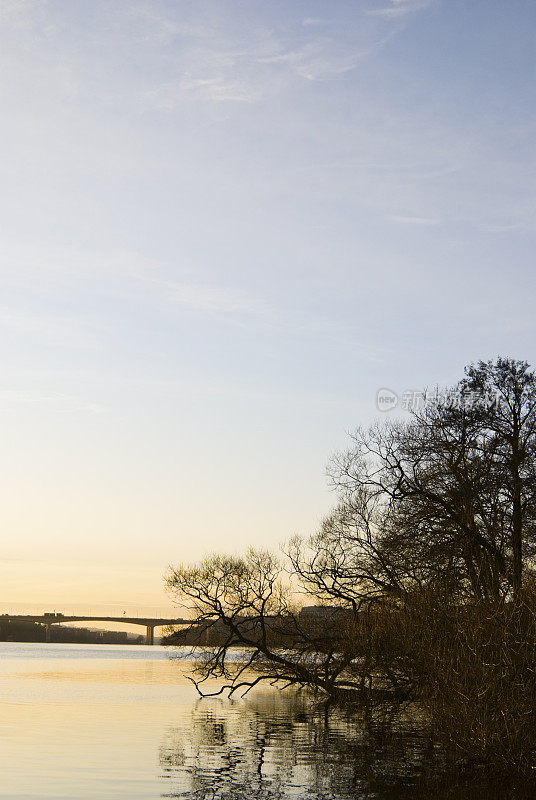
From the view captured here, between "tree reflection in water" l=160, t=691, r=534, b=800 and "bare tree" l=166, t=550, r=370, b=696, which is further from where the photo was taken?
"bare tree" l=166, t=550, r=370, b=696

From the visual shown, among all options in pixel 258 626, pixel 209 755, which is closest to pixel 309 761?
pixel 209 755

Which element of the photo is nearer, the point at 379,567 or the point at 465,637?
the point at 465,637

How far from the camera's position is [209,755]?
95.0ft

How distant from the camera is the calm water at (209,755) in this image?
2269 cm

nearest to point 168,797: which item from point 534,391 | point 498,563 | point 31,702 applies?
point 498,563

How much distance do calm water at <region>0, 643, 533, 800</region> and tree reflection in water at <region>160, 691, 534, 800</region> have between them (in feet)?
0.10

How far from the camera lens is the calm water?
22.7m

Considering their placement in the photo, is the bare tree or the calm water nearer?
the calm water

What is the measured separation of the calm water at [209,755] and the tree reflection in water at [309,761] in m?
0.03

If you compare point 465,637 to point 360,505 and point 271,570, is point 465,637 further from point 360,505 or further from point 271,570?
point 271,570

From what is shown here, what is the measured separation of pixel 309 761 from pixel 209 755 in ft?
11.2

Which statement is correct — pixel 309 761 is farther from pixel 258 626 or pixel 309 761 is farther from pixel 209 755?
pixel 258 626

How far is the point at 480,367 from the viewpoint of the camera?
46.3 meters

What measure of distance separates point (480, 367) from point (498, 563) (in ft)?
41.3
